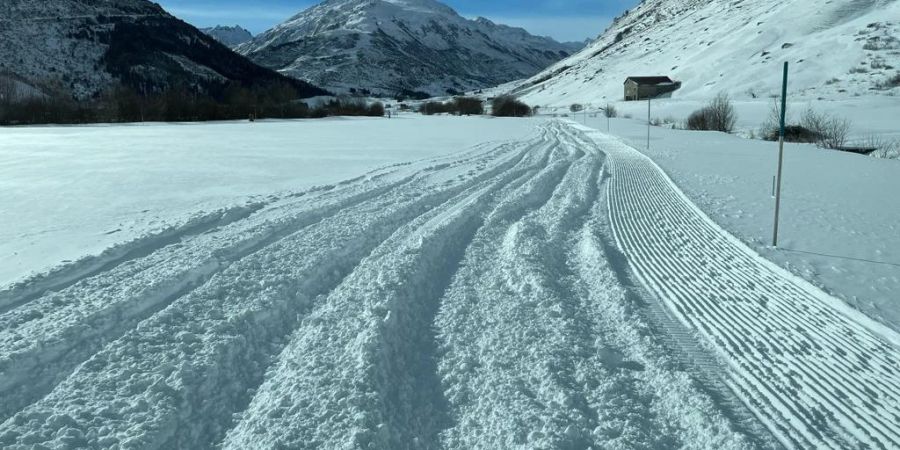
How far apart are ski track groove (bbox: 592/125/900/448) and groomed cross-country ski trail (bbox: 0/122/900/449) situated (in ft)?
0.07

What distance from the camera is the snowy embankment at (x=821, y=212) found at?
5.85 m

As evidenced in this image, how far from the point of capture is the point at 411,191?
1043cm

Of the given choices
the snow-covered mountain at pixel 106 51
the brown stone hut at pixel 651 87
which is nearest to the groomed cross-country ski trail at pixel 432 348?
the brown stone hut at pixel 651 87

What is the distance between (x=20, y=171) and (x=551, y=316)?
14.8 metres

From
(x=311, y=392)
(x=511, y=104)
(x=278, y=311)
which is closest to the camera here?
(x=311, y=392)

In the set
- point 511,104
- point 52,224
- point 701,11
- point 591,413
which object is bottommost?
point 591,413

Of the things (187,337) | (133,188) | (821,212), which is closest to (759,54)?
(821,212)

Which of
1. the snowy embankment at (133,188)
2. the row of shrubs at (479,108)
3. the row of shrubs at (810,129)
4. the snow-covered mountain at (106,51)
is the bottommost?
the snowy embankment at (133,188)

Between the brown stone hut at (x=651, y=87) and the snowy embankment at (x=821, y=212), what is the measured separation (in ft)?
231

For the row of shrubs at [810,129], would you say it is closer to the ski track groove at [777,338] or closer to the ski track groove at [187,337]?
the ski track groove at [777,338]

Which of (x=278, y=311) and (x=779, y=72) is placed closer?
(x=278, y=311)

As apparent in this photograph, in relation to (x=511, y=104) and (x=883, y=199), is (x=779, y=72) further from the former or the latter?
(x=883, y=199)

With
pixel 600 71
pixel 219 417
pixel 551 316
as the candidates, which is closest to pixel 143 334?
pixel 219 417

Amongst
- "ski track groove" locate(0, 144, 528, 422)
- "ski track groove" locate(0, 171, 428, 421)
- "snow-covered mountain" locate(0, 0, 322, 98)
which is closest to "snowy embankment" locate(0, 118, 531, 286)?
"ski track groove" locate(0, 144, 528, 422)
